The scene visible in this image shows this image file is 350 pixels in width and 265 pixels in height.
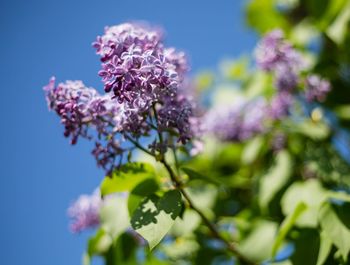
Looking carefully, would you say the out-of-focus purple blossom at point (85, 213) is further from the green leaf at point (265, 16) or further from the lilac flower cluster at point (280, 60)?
Result: the green leaf at point (265, 16)

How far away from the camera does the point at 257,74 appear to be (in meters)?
4.14

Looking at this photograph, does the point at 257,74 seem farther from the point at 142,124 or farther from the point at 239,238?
the point at 142,124

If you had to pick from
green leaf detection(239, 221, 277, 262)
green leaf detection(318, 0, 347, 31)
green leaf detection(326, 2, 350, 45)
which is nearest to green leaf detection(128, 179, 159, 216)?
green leaf detection(239, 221, 277, 262)

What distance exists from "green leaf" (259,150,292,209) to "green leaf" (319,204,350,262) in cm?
78

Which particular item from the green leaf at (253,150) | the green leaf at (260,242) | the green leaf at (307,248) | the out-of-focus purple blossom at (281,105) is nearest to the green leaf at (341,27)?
the out-of-focus purple blossom at (281,105)

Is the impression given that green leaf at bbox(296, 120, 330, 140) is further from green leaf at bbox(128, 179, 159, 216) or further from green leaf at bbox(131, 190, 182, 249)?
green leaf at bbox(131, 190, 182, 249)

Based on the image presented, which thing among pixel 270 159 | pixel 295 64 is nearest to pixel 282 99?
pixel 295 64

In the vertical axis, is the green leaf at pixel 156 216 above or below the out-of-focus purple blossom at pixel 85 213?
below

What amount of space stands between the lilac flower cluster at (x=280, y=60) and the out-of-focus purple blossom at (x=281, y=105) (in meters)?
Result: 0.08

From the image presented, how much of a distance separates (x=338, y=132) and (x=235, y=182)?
0.93 m

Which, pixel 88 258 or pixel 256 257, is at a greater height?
pixel 88 258

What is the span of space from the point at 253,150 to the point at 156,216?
1866 millimetres

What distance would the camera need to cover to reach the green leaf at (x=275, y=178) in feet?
10.0

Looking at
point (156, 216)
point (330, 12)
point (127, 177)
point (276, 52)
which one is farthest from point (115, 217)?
point (330, 12)
